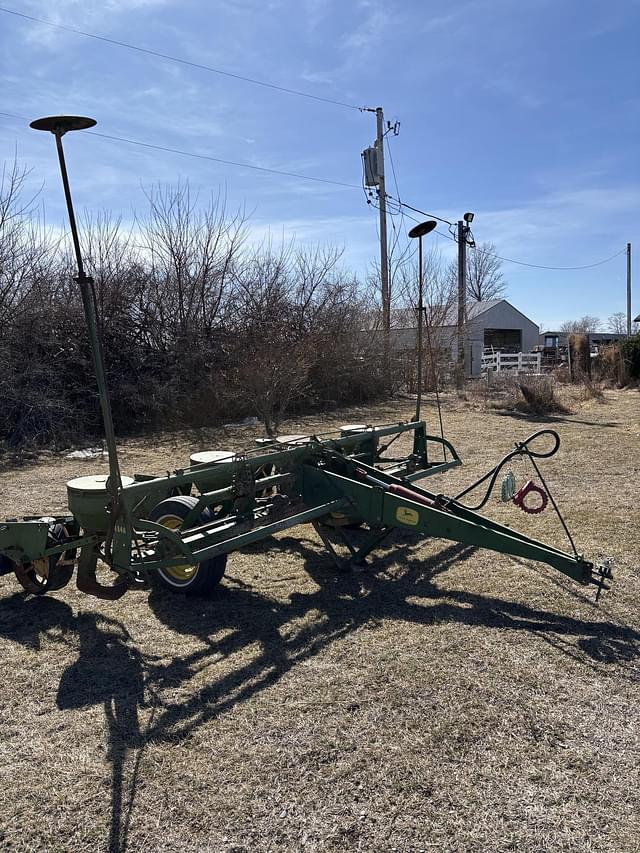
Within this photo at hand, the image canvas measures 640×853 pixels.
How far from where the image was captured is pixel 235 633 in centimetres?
375

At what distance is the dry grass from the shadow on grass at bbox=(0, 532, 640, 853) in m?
0.01

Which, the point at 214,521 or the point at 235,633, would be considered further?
the point at 214,521

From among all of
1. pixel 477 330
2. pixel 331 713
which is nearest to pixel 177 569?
pixel 331 713

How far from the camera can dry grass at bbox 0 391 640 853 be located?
2240 mm

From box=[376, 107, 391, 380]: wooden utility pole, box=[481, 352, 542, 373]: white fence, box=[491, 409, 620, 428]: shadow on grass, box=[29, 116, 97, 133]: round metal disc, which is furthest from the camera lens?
box=[481, 352, 542, 373]: white fence

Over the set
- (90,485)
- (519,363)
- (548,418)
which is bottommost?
(548,418)

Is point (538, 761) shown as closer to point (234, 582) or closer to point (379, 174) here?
point (234, 582)

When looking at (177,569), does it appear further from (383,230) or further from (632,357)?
(632,357)

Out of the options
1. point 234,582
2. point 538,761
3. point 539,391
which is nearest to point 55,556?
point 234,582

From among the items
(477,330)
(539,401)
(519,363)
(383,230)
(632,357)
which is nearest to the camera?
(539,401)

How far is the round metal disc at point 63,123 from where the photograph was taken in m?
2.81

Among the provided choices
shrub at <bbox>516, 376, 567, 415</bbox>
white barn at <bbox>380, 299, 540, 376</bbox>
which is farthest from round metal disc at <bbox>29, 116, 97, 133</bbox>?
white barn at <bbox>380, 299, 540, 376</bbox>

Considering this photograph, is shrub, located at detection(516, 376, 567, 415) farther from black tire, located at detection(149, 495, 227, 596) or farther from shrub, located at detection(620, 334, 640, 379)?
black tire, located at detection(149, 495, 227, 596)

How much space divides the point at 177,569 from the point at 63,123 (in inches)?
102
